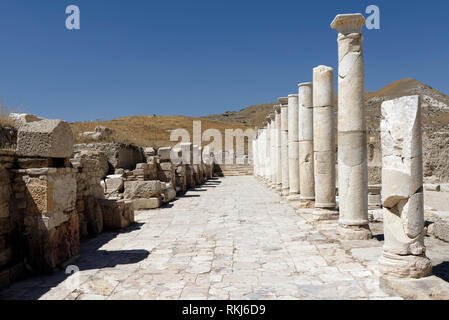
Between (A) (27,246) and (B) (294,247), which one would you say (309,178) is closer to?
(B) (294,247)

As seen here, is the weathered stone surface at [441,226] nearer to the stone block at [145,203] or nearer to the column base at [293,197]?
the column base at [293,197]

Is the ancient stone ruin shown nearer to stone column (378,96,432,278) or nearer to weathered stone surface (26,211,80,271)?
Result: weathered stone surface (26,211,80,271)

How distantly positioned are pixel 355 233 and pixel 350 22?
4.07 metres

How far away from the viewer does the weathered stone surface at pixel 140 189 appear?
12.6 metres

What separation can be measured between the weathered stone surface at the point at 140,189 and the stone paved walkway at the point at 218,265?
112 inches

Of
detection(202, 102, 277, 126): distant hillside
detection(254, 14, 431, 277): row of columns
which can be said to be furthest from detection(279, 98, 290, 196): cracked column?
detection(202, 102, 277, 126): distant hillside

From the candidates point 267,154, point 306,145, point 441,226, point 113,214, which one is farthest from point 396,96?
point 113,214

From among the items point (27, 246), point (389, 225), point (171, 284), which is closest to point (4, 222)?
Result: point (27, 246)

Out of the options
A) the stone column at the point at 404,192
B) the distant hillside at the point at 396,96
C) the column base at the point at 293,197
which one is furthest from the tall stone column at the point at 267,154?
the stone column at the point at 404,192

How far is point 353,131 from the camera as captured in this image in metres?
7.33

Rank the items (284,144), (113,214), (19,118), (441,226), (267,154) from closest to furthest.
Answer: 1. (441,226)
2. (113,214)
3. (19,118)
4. (284,144)
5. (267,154)

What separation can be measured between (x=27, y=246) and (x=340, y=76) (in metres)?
6.23

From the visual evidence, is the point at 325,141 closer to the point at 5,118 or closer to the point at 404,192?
Result: the point at 404,192

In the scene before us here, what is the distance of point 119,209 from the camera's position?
9.30 metres
